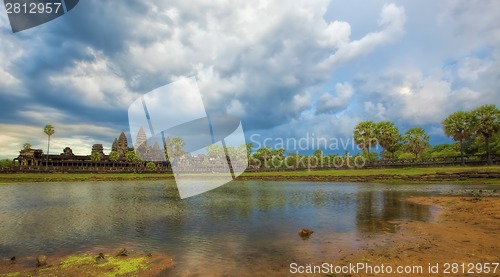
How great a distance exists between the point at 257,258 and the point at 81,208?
65.2 feet

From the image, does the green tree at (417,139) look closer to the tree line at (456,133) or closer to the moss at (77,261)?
the tree line at (456,133)

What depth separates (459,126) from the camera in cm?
6519

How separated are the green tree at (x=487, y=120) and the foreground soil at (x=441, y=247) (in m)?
55.5

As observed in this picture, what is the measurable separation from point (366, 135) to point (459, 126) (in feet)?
77.4

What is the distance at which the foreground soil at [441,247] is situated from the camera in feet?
32.3

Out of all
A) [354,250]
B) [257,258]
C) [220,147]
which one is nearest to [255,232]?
[257,258]

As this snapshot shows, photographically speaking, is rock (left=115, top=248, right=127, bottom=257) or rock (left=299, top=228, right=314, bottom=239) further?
rock (left=299, top=228, right=314, bottom=239)

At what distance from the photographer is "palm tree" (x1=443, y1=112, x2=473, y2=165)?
64000 millimetres

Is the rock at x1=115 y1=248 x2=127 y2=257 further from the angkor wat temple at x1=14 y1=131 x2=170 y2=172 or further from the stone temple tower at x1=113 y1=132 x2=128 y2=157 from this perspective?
the stone temple tower at x1=113 y1=132 x2=128 y2=157

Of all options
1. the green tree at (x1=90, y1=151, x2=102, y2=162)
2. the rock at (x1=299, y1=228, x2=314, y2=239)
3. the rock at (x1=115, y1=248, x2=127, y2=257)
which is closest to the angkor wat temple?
the green tree at (x1=90, y1=151, x2=102, y2=162)

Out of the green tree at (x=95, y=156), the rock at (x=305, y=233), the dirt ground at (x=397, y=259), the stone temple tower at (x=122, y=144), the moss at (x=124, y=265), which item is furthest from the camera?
the stone temple tower at (x=122, y=144)

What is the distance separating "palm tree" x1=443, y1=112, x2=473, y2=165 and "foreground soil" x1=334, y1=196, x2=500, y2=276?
56.3 metres

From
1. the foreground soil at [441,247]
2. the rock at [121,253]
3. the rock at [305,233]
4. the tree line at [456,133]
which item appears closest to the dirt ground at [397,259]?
the foreground soil at [441,247]

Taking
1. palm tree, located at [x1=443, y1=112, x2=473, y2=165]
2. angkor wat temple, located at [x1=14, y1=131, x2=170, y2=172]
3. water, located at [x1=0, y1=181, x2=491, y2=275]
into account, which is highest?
palm tree, located at [x1=443, y1=112, x2=473, y2=165]
